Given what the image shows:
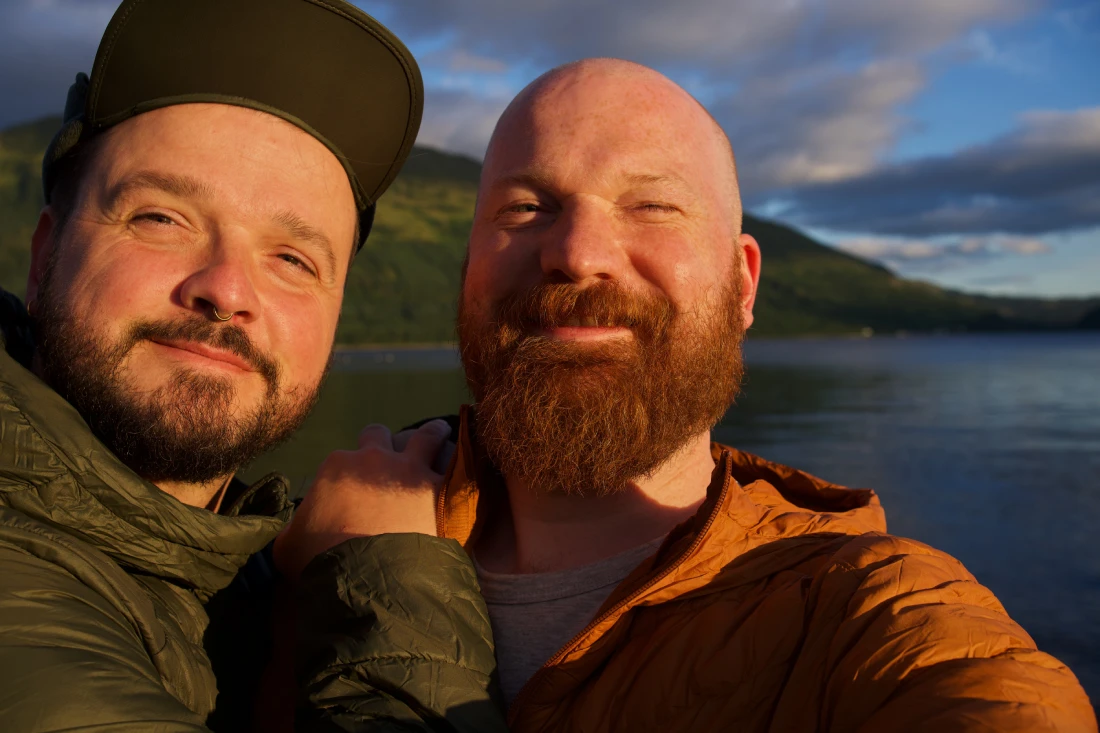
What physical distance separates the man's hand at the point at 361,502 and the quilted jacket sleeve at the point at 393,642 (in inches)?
9.6

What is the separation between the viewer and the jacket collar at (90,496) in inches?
87.1

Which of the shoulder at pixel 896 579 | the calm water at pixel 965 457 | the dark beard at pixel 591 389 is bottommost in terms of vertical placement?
the calm water at pixel 965 457

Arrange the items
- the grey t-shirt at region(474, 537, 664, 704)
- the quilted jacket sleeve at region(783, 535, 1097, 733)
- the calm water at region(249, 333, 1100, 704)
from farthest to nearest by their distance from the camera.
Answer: the calm water at region(249, 333, 1100, 704) < the grey t-shirt at region(474, 537, 664, 704) < the quilted jacket sleeve at region(783, 535, 1097, 733)

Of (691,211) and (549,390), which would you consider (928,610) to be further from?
(691,211)

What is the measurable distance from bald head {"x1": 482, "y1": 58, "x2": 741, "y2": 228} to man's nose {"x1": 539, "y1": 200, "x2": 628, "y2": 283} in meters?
0.27

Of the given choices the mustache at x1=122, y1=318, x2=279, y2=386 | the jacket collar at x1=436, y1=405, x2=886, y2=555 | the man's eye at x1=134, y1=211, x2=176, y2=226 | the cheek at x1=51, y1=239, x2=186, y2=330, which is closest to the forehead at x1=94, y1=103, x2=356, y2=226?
the man's eye at x1=134, y1=211, x2=176, y2=226

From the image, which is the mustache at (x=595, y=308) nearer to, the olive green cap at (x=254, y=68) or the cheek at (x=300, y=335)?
the cheek at (x=300, y=335)

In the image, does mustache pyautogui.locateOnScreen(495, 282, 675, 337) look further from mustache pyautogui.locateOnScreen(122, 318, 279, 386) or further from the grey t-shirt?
mustache pyautogui.locateOnScreen(122, 318, 279, 386)

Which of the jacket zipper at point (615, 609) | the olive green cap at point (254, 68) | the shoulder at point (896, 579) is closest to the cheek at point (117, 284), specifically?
the olive green cap at point (254, 68)

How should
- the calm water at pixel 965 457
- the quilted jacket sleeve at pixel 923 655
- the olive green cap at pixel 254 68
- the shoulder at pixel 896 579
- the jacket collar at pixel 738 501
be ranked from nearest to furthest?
the quilted jacket sleeve at pixel 923 655 → the shoulder at pixel 896 579 → the jacket collar at pixel 738 501 → the olive green cap at pixel 254 68 → the calm water at pixel 965 457

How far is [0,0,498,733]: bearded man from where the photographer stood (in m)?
2.18

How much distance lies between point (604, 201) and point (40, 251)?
7.34 ft

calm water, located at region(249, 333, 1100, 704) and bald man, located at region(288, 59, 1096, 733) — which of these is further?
calm water, located at region(249, 333, 1100, 704)

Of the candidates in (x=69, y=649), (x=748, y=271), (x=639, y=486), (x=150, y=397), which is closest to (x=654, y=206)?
(x=748, y=271)
